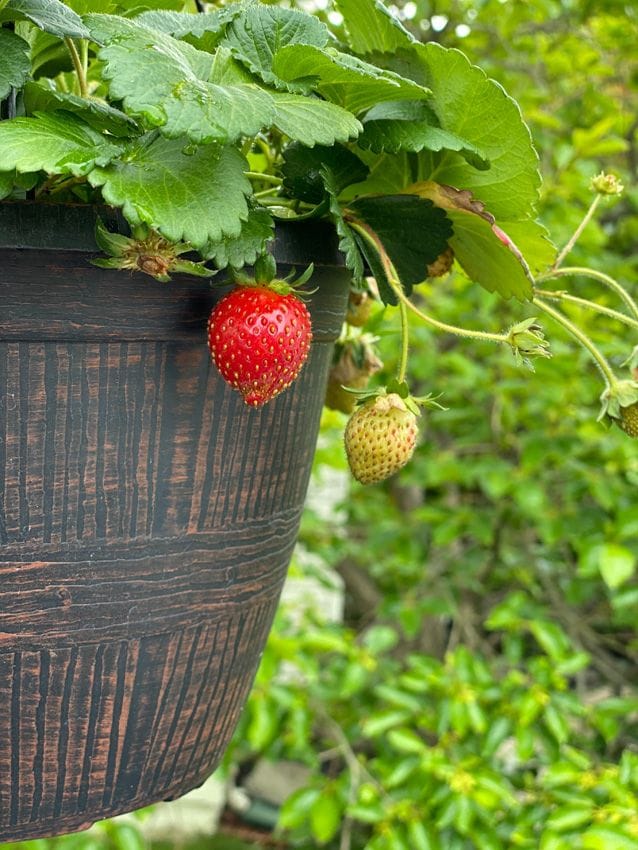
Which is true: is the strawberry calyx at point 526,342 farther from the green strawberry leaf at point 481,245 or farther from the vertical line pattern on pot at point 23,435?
the vertical line pattern on pot at point 23,435

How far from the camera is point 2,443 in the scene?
1.42 feet

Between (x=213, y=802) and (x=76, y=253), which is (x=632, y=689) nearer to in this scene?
(x=213, y=802)

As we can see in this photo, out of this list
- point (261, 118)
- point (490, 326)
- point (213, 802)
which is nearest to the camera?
point (261, 118)

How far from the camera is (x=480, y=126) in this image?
0.49 meters

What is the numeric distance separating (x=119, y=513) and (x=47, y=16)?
0.74 ft

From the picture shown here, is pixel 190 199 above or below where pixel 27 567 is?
above

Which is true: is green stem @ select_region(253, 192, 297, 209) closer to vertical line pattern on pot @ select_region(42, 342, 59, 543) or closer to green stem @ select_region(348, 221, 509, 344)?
green stem @ select_region(348, 221, 509, 344)

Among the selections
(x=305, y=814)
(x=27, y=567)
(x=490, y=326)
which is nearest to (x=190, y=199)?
(x=27, y=567)

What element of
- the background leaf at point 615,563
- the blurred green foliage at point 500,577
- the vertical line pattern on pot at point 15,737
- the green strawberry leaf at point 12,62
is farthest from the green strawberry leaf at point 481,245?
the background leaf at point 615,563

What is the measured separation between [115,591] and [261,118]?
24 centimetres

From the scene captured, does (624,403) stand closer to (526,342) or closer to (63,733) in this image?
(526,342)

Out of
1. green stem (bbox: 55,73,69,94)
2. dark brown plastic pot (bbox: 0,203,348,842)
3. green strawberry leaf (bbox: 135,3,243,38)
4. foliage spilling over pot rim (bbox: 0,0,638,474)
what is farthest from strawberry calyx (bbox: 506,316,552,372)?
green stem (bbox: 55,73,69,94)

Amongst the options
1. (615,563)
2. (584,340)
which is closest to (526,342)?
(584,340)

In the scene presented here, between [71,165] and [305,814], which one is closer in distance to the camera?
[71,165]
